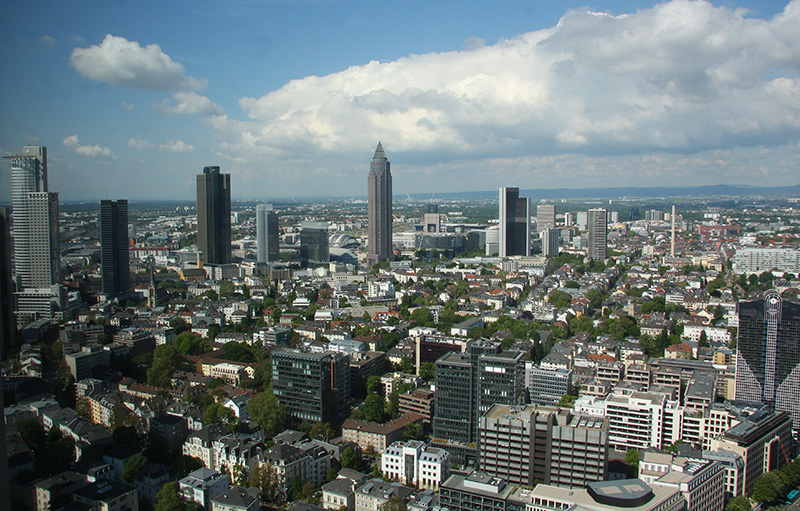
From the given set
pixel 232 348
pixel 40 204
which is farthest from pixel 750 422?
pixel 40 204

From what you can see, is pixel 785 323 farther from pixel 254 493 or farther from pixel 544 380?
pixel 254 493

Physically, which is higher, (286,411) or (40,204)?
(40,204)

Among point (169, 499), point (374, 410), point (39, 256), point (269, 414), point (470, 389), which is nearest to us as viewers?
point (169, 499)

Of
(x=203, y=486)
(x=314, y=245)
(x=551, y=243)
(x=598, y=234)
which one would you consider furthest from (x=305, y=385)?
(x=551, y=243)

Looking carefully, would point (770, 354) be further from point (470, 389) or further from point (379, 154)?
point (379, 154)

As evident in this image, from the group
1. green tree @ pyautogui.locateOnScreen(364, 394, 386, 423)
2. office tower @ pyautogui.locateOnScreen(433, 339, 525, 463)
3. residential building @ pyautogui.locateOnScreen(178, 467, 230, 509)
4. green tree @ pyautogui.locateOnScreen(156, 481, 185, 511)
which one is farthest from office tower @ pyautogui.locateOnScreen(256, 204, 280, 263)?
green tree @ pyautogui.locateOnScreen(156, 481, 185, 511)

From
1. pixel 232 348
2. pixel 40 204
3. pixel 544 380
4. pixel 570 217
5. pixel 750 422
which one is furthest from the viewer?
pixel 570 217
